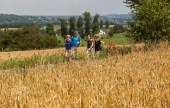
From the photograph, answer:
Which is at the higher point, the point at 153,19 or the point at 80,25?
the point at 153,19

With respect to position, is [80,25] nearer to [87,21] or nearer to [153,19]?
[87,21]

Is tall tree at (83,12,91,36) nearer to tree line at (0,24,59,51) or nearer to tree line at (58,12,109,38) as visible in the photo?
tree line at (58,12,109,38)

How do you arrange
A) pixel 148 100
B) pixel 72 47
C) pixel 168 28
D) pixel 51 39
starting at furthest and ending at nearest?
pixel 51 39
pixel 168 28
pixel 72 47
pixel 148 100

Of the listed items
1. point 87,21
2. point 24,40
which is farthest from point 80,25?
point 24,40

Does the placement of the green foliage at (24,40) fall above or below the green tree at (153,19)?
below

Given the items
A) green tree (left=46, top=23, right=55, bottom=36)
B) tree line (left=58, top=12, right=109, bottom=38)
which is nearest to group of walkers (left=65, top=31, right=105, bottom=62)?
tree line (left=58, top=12, right=109, bottom=38)

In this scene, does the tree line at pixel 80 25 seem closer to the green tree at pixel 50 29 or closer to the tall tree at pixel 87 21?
the tall tree at pixel 87 21

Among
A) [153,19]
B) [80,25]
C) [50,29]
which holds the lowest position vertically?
[50,29]

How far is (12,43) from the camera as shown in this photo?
52.8 meters

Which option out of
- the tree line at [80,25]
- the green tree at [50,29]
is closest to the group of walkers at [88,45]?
the tree line at [80,25]

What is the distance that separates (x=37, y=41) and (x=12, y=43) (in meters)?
6.39

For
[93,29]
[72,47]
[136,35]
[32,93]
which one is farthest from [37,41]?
Result: [93,29]

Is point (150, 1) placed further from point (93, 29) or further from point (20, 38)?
point (93, 29)

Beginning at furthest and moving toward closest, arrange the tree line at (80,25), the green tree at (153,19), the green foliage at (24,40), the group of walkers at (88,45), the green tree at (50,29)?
the green tree at (50,29) < the tree line at (80,25) < the green foliage at (24,40) < the green tree at (153,19) < the group of walkers at (88,45)
